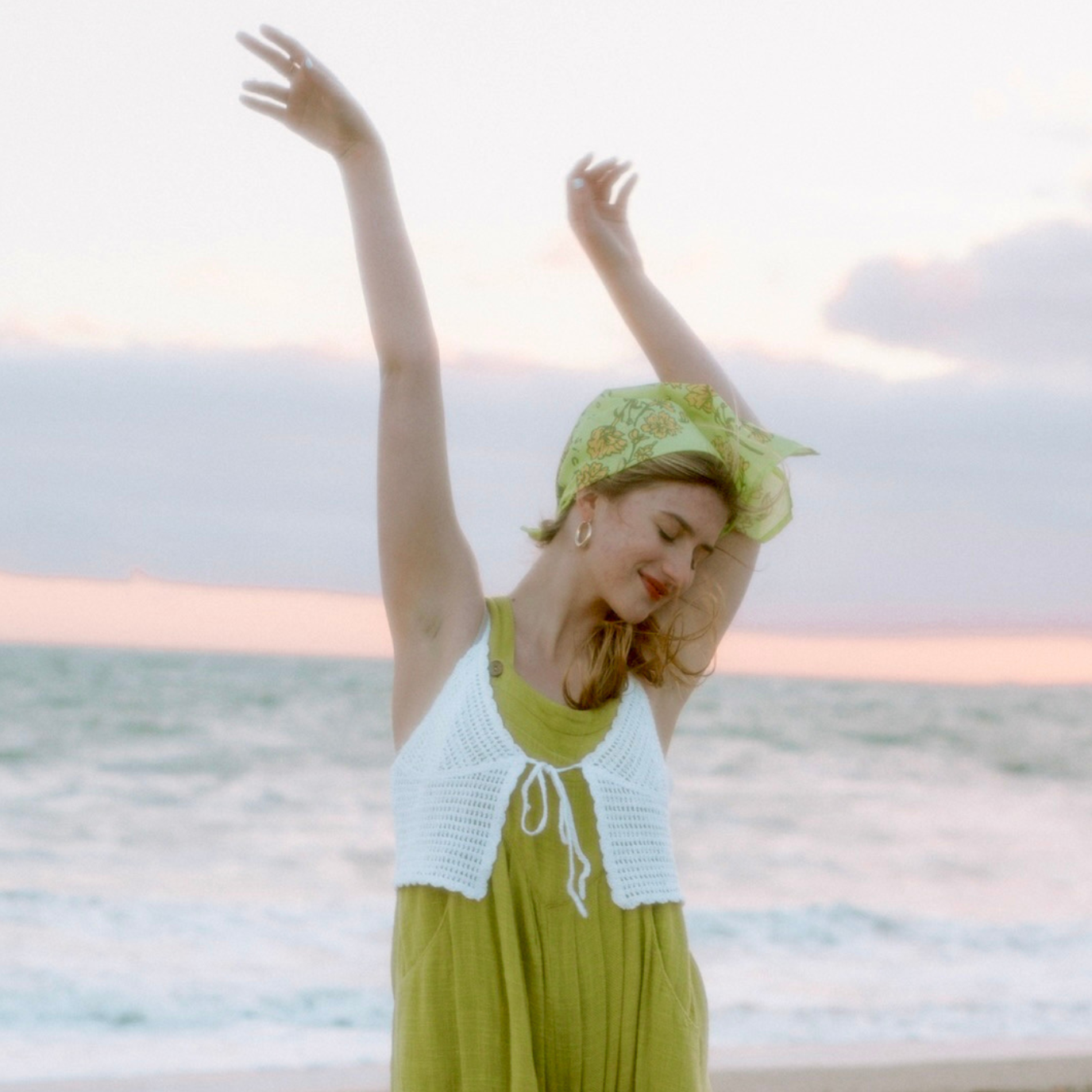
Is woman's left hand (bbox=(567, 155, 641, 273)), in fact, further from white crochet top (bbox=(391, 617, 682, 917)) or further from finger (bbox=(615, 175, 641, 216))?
white crochet top (bbox=(391, 617, 682, 917))

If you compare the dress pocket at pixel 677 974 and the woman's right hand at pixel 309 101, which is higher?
the woman's right hand at pixel 309 101

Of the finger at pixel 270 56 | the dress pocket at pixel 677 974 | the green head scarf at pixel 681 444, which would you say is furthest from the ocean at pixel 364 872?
the finger at pixel 270 56

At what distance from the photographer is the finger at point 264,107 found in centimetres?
214

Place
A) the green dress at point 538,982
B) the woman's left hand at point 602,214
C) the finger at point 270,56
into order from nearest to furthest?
the green dress at point 538,982 → the finger at point 270,56 → the woman's left hand at point 602,214

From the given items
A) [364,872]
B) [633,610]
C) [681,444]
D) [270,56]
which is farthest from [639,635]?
[364,872]

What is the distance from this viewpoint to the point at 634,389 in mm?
2115

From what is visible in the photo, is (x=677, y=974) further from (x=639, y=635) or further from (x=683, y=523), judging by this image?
(x=683, y=523)

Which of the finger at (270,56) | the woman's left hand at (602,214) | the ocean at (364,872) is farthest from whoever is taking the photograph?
the ocean at (364,872)

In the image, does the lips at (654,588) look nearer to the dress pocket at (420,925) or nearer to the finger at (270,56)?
the dress pocket at (420,925)

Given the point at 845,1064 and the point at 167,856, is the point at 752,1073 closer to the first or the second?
the point at 845,1064

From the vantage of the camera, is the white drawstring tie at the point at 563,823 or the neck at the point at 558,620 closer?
the white drawstring tie at the point at 563,823

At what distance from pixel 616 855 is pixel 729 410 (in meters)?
0.60

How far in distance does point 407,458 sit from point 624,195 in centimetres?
67

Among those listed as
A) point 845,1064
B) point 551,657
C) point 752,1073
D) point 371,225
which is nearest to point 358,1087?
point 752,1073
